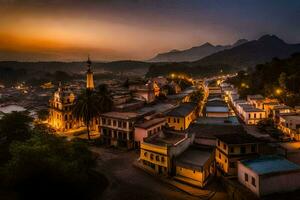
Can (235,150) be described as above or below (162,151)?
above

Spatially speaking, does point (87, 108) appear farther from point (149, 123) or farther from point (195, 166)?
point (195, 166)

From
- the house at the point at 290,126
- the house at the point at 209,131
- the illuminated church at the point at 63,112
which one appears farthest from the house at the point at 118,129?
the house at the point at 290,126

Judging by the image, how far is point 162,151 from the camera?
31.5 m

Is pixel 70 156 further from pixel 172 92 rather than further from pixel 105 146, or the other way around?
pixel 172 92

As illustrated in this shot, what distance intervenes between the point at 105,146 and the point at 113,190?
632 inches

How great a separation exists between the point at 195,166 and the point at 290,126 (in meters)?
25.2

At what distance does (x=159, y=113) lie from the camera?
49188mm

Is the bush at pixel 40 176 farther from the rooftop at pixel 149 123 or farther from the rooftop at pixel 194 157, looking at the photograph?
the rooftop at pixel 149 123

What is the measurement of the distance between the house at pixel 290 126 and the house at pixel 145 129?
22.4 meters

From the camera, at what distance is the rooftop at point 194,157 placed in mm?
29227

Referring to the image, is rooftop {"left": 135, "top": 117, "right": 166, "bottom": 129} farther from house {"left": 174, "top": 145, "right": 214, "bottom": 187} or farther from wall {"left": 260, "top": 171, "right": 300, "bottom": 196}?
wall {"left": 260, "top": 171, "right": 300, "bottom": 196}

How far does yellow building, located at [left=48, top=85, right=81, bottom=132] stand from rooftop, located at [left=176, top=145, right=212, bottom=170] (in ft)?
109

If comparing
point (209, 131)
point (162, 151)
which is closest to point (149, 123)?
point (209, 131)

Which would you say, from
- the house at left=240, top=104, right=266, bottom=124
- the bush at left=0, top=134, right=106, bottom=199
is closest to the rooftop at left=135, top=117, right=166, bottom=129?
the bush at left=0, top=134, right=106, bottom=199
